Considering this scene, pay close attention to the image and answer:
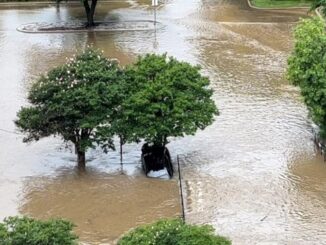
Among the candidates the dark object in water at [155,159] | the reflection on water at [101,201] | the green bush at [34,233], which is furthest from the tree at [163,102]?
the green bush at [34,233]

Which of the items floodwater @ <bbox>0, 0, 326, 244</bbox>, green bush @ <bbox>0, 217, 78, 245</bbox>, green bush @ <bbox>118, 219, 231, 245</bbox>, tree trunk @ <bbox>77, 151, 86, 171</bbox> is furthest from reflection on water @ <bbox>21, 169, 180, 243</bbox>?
green bush @ <bbox>118, 219, 231, 245</bbox>

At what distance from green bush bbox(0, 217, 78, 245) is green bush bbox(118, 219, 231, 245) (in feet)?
3.87

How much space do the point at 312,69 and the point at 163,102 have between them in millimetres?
5076

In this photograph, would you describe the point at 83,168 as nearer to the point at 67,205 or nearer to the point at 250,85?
the point at 67,205

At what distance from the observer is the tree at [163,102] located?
2291 centimetres

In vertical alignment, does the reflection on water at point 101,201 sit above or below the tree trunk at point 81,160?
below

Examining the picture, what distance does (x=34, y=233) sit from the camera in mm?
14281

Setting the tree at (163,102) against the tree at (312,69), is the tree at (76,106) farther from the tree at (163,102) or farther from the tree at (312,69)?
the tree at (312,69)

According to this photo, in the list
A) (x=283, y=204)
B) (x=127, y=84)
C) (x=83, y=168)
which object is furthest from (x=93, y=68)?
(x=283, y=204)

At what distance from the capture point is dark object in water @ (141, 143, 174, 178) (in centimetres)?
2333

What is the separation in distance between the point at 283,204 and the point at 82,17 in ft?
88.7

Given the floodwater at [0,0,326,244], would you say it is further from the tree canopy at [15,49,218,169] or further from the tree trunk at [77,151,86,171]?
the tree canopy at [15,49,218,169]

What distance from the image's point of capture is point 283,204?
21.2m

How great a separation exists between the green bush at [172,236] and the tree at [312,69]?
34.6ft
